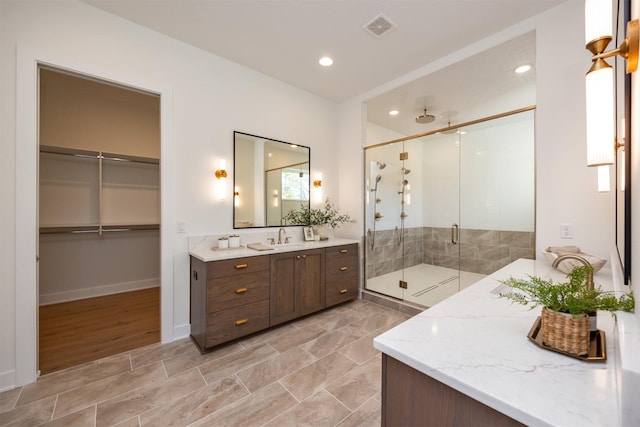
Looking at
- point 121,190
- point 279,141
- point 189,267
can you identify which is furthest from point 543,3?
point 121,190

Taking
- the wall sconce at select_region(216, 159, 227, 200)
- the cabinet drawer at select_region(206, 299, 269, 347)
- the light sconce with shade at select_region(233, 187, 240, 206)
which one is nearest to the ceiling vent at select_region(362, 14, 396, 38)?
the wall sconce at select_region(216, 159, 227, 200)

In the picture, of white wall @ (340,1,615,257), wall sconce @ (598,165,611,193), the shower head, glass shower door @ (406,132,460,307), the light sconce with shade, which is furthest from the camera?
the shower head

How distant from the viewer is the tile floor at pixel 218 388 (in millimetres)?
1578

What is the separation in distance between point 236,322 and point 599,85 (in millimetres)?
2740

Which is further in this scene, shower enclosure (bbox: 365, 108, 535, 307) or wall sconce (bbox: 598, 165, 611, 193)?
shower enclosure (bbox: 365, 108, 535, 307)

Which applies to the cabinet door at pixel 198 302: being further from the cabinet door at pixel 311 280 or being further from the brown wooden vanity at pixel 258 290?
the cabinet door at pixel 311 280

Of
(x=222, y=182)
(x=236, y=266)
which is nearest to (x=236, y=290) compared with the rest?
(x=236, y=266)

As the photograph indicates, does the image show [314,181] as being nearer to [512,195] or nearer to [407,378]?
[512,195]

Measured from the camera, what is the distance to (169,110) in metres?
2.53

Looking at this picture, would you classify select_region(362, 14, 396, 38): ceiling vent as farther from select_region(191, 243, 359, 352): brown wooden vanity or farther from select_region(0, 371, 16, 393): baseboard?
select_region(0, 371, 16, 393): baseboard

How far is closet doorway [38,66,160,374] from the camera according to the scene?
3277mm

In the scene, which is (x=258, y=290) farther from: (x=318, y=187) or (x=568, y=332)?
(x=568, y=332)

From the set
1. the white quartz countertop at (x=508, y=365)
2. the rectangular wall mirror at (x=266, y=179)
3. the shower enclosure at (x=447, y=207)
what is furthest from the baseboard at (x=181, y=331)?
the white quartz countertop at (x=508, y=365)

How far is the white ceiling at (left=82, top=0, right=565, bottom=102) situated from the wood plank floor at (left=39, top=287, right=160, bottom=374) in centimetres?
303
